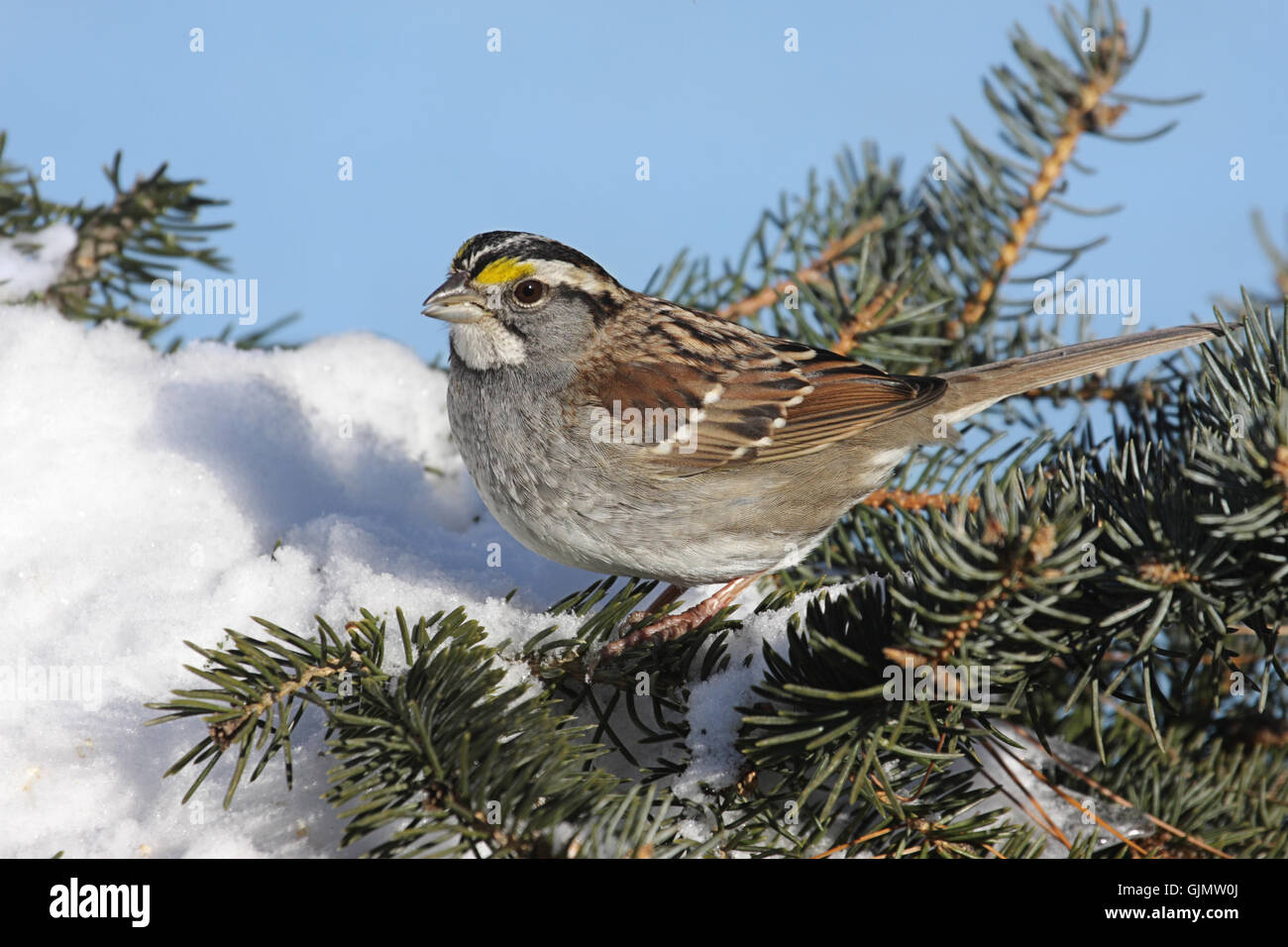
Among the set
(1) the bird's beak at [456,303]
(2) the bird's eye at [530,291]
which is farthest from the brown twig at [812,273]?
(1) the bird's beak at [456,303]

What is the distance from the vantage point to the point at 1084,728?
242cm

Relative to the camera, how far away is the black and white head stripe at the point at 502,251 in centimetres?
254

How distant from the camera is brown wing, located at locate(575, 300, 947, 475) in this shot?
Answer: 247cm

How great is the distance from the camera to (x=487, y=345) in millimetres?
2598

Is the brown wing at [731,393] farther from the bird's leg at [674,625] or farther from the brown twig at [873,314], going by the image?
the bird's leg at [674,625]

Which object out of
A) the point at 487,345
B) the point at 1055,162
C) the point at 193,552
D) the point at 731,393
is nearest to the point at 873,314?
the point at 731,393

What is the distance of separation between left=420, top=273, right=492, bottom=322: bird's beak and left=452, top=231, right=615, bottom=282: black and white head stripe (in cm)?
4

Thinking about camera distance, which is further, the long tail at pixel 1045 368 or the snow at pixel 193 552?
the long tail at pixel 1045 368

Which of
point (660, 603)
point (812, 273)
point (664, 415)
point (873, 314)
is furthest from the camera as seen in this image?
point (812, 273)

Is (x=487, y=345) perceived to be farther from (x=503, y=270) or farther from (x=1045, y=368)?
(x=1045, y=368)

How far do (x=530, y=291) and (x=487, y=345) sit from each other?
18 centimetres

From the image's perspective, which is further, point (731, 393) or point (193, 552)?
point (731, 393)
